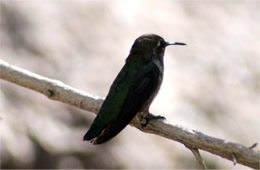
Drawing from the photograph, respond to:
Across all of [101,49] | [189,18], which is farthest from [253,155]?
[189,18]

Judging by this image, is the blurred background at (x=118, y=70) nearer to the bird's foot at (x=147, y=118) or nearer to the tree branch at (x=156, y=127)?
the tree branch at (x=156, y=127)

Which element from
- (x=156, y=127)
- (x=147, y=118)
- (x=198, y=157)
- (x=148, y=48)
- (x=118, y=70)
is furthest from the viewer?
(x=118, y=70)

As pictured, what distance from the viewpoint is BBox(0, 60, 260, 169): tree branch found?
6.24 metres

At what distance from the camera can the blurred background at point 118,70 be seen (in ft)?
35.0

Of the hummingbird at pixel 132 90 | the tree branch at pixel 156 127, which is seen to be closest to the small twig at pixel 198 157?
the tree branch at pixel 156 127

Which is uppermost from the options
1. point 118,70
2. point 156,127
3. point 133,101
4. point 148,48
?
point 118,70

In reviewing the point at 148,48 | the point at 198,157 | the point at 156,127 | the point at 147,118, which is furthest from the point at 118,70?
the point at 198,157

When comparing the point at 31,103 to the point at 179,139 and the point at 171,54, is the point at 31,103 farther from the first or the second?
the point at 179,139

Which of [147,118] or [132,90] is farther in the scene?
[132,90]

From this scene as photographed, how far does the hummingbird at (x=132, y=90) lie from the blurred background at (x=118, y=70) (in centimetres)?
317

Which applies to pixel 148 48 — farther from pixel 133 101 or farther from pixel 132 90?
pixel 133 101

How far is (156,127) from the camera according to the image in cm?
680

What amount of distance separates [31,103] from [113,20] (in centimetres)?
277

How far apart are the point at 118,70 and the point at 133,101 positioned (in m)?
4.96
